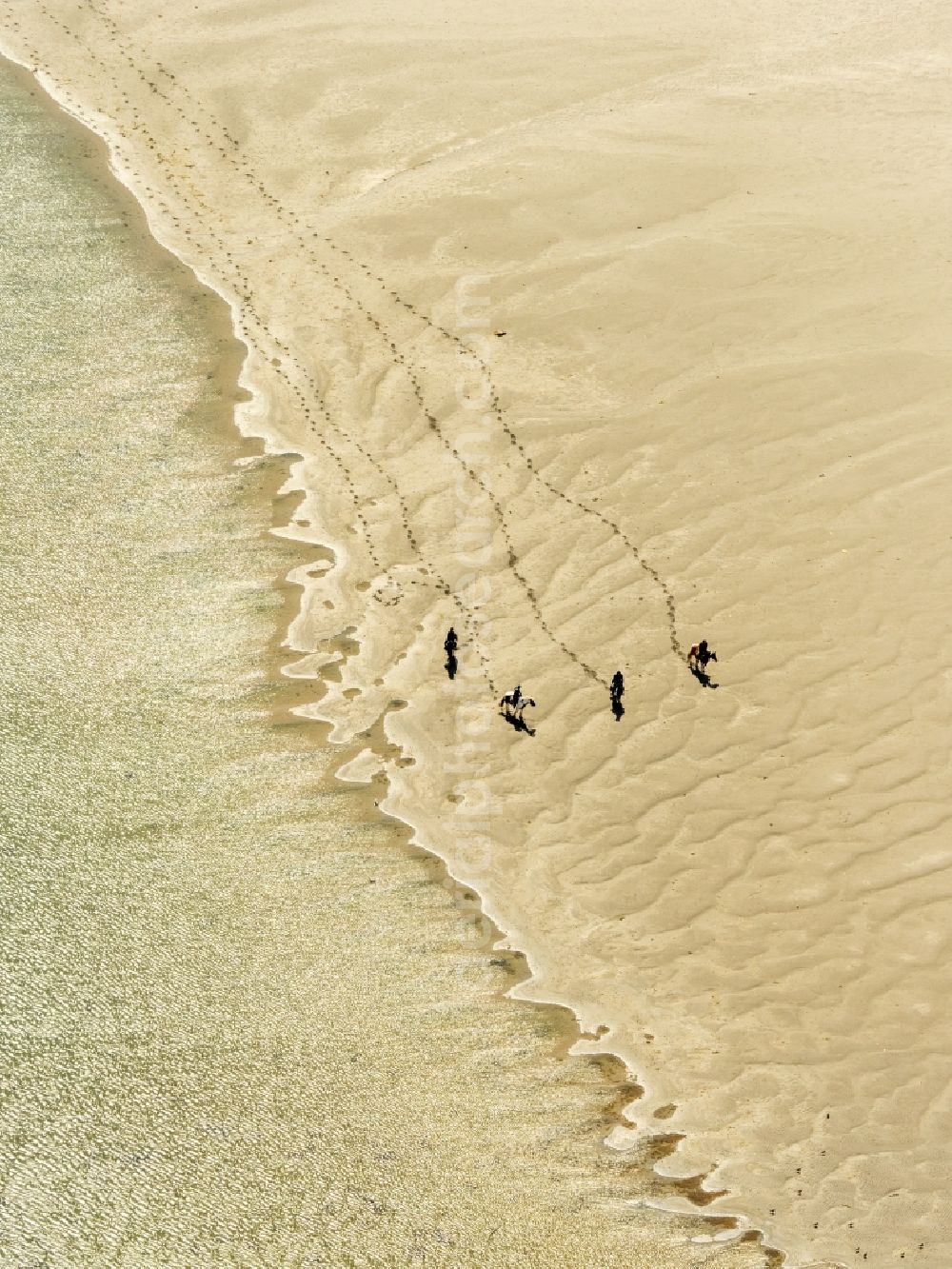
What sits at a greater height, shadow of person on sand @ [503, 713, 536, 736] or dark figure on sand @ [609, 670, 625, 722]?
dark figure on sand @ [609, 670, 625, 722]

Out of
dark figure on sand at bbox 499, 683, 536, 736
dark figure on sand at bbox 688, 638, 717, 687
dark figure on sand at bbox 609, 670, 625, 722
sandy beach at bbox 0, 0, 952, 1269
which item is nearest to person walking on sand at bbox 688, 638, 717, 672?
dark figure on sand at bbox 688, 638, 717, 687

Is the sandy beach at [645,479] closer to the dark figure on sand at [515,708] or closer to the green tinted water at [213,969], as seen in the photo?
the dark figure on sand at [515,708]

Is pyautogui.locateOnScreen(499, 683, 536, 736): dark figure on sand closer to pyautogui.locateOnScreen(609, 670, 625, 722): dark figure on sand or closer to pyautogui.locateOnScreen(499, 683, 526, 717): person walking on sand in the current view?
pyautogui.locateOnScreen(499, 683, 526, 717): person walking on sand

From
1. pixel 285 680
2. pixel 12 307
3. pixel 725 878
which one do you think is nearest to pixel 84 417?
pixel 12 307

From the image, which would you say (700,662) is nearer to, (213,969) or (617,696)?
(617,696)

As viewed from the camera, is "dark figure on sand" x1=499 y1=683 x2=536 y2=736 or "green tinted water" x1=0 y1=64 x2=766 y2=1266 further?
"dark figure on sand" x1=499 y1=683 x2=536 y2=736
